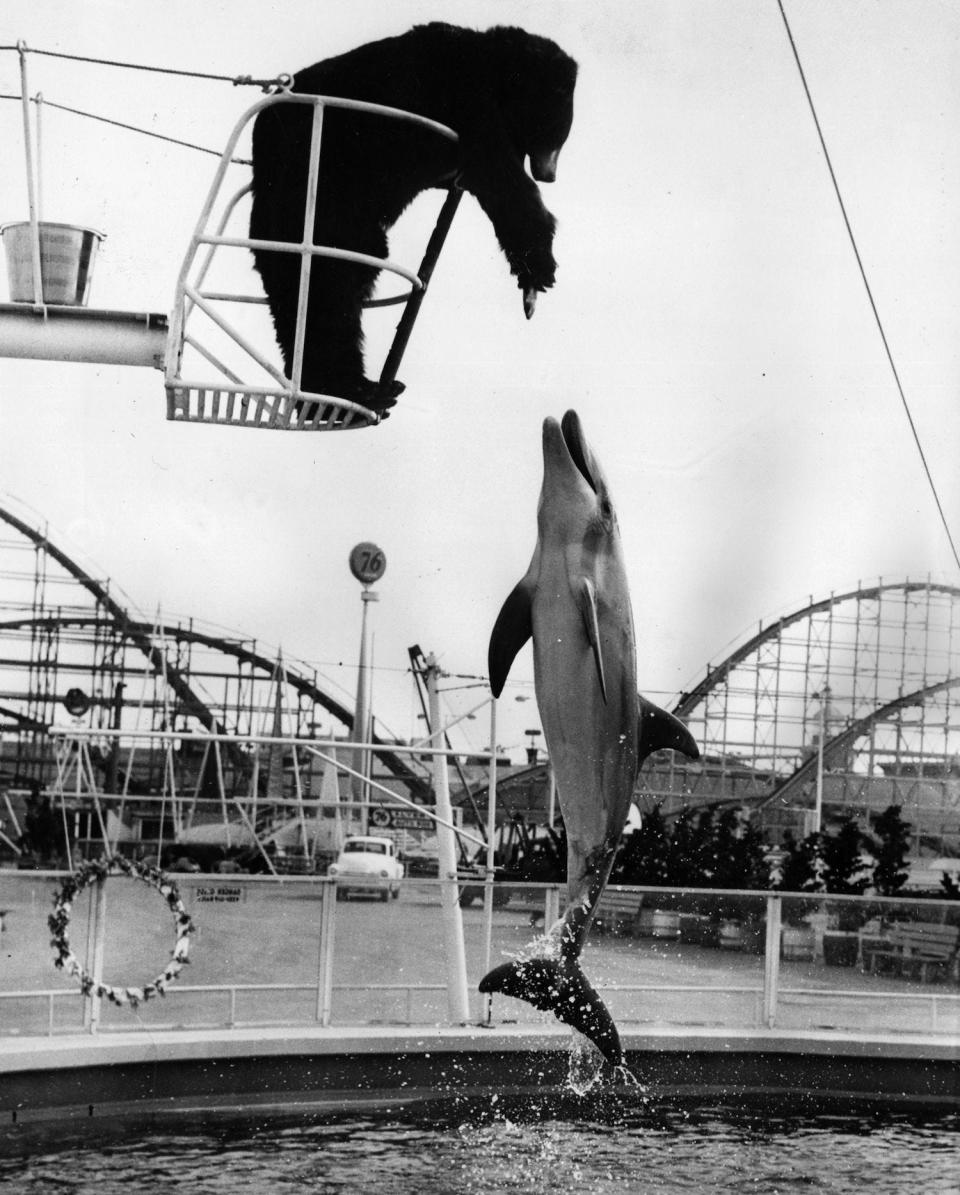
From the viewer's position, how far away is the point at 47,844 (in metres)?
33.7

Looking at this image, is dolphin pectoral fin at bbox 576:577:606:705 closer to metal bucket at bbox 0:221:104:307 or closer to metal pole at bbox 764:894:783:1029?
metal bucket at bbox 0:221:104:307

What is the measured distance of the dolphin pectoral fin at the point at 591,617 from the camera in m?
3.77

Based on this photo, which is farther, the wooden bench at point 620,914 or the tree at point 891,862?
the tree at point 891,862

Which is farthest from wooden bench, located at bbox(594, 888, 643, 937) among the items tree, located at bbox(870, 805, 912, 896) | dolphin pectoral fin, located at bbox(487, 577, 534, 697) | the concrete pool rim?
tree, located at bbox(870, 805, 912, 896)

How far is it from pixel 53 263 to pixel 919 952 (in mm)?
7279

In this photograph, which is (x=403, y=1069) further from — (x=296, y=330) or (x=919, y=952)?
(x=296, y=330)

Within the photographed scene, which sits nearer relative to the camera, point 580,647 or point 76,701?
point 580,647

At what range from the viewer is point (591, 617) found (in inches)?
151

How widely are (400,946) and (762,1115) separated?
645 cm

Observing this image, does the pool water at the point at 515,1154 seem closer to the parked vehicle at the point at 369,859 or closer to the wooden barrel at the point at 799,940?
the wooden barrel at the point at 799,940

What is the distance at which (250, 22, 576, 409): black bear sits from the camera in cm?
659

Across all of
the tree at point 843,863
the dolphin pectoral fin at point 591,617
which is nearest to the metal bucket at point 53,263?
the dolphin pectoral fin at point 591,617

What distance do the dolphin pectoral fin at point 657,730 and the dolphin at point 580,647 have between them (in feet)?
0.89

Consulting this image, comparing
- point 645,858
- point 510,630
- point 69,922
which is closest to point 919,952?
point 69,922
